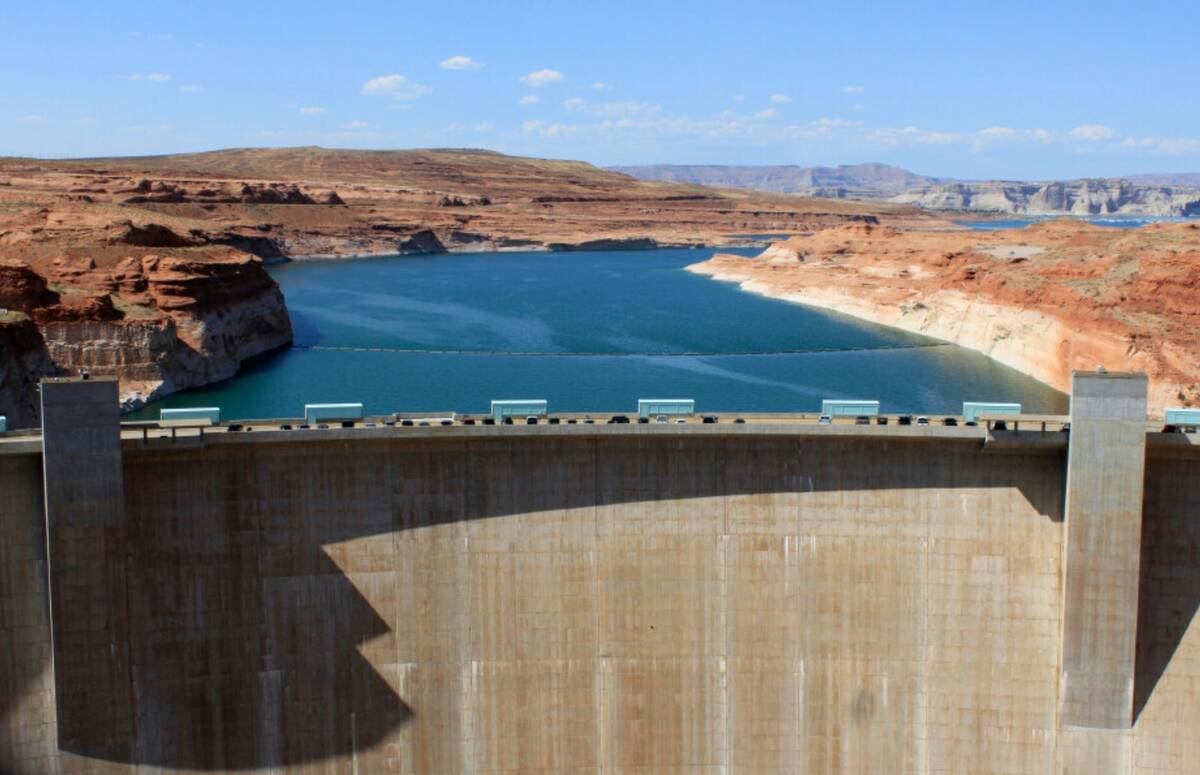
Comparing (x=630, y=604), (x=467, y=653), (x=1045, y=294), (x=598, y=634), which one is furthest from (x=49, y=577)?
(x=1045, y=294)

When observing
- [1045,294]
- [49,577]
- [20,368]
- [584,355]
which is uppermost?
[1045,294]

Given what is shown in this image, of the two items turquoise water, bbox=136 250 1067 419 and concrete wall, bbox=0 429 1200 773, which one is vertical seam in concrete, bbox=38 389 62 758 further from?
turquoise water, bbox=136 250 1067 419

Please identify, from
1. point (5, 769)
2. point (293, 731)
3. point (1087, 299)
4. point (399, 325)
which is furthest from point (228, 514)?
point (399, 325)

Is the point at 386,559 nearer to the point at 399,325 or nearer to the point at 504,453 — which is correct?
the point at 504,453

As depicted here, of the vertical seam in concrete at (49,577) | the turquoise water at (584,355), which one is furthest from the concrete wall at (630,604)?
the turquoise water at (584,355)

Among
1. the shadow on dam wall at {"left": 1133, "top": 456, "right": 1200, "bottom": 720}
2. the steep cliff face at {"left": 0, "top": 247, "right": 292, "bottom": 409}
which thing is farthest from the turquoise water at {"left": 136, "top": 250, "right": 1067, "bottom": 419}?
the shadow on dam wall at {"left": 1133, "top": 456, "right": 1200, "bottom": 720}

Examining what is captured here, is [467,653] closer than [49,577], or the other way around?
[49,577]

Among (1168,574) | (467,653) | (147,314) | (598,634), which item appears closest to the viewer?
(1168,574)

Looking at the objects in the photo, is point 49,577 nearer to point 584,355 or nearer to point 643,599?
point 643,599

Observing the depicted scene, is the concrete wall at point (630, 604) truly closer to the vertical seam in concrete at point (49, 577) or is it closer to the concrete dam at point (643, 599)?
the concrete dam at point (643, 599)
